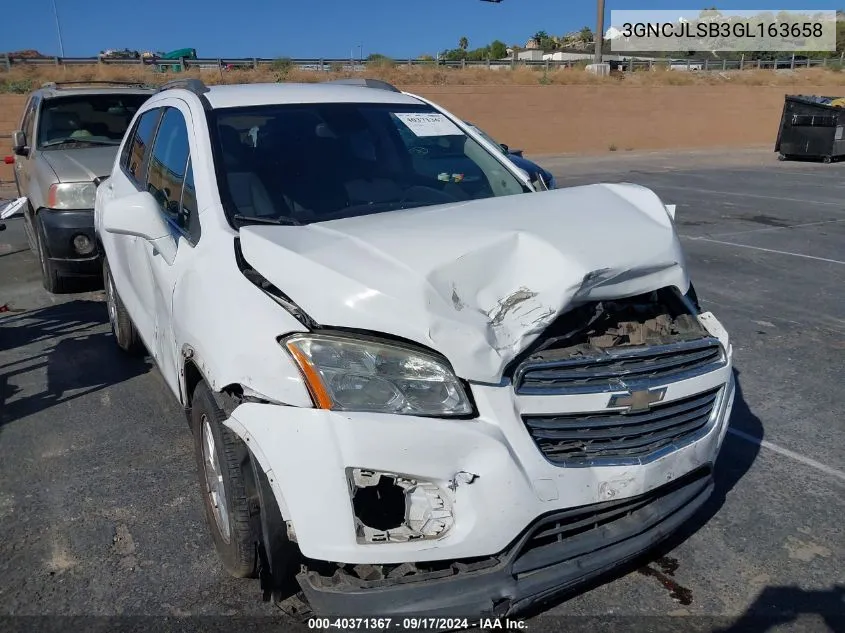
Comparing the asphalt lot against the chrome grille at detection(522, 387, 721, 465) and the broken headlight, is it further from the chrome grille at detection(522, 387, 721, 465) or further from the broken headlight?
the broken headlight

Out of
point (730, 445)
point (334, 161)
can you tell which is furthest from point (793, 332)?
point (334, 161)

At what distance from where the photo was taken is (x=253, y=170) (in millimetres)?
3500

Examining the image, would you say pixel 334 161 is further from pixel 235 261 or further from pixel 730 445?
pixel 730 445

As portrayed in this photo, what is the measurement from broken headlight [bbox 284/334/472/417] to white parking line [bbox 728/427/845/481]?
2408 mm

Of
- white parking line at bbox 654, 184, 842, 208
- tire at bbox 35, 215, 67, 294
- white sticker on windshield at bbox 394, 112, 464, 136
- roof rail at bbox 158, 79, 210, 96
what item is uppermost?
roof rail at bbox 158, 79, 210, 96

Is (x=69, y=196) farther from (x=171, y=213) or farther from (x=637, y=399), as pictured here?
(x=637, y=399)

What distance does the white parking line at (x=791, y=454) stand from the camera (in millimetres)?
3759

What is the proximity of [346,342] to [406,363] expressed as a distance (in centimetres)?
20

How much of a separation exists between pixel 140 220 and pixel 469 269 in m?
1.61

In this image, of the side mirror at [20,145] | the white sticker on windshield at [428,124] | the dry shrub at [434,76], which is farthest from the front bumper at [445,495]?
the dry shrub at [434,76]

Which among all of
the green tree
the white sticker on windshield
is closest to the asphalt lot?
the white sticker on windshield

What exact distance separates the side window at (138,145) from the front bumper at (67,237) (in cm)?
153

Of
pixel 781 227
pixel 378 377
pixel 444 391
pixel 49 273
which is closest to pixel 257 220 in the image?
pixel 378 377

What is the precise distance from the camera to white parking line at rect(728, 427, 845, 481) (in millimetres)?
3759
